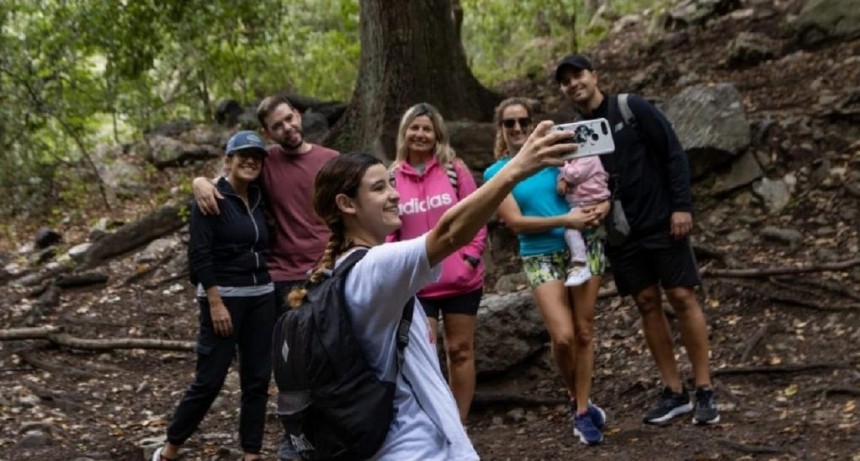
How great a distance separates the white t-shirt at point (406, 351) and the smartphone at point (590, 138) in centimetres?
46

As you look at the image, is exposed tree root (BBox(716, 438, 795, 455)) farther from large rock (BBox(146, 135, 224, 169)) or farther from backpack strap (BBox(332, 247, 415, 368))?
large rock (BBox(146, 135, 224, 169))

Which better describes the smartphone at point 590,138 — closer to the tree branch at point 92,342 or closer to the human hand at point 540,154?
the human hand at point 540,154

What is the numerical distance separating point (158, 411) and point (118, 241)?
12.2 feet

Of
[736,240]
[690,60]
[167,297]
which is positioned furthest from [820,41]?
[167,297]

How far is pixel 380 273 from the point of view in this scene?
236 centimetres

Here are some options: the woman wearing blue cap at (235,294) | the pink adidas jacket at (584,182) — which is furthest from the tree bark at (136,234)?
the pink adidas jacket at (584,182)

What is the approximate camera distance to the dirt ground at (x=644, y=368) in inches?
216

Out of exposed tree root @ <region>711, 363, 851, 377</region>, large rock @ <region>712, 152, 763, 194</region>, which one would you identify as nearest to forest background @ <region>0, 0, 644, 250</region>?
large rock @ <region>712, 152, 763, 194</region>

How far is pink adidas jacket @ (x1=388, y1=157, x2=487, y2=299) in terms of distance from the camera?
4.96m

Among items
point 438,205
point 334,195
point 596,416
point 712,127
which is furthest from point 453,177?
point 712,127

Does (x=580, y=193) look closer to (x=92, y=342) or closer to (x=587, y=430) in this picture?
(x=587, y=430)

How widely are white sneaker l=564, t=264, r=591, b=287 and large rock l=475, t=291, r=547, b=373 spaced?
1.51 metres

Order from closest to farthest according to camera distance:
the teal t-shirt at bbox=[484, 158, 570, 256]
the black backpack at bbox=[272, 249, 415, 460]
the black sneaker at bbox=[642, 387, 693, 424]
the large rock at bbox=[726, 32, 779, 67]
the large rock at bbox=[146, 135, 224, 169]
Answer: the black backpack at bbox=[272, 249, 415, 460] < the teal t-shirt at bbox=[484, 158, 570, 256] < the black sneaker at bbox=[642, 387, 693, 424] < the large rock at bbox=[726, 32, 779, 67] < the large rock at bbox=[146, 135, 224, 169]

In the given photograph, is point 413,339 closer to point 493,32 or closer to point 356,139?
point 356,139
